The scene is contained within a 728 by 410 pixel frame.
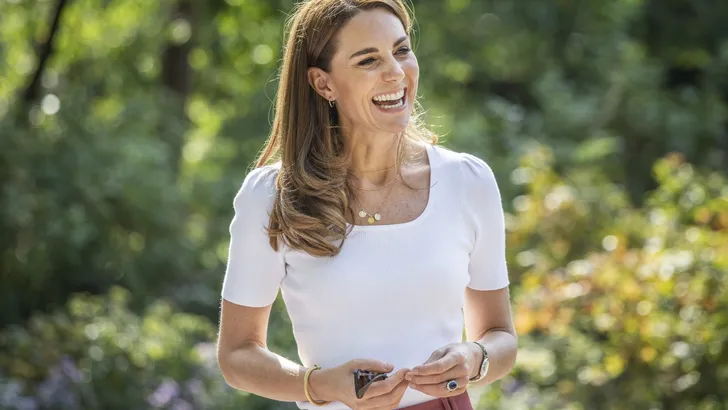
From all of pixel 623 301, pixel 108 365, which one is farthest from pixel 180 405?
pixel 623 301

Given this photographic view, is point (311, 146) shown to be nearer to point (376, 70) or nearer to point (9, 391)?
point (376, 70)

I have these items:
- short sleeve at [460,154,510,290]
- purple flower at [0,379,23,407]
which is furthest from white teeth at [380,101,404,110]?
purple flower at [0,379,23,407]

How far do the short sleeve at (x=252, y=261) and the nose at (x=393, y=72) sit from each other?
0.37m

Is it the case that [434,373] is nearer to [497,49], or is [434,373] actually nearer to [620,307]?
[620,307]

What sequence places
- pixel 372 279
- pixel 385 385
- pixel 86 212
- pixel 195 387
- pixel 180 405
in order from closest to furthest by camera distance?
pixel 385 385 → pixel 372 279 → pixel 180 405 → pixel 195 387 → pixel 86 212

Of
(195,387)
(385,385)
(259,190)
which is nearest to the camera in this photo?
(385,385)

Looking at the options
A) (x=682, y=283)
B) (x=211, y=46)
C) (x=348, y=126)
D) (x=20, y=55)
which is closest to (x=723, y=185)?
(x=682, y=283)

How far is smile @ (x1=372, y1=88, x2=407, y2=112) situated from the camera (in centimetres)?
226

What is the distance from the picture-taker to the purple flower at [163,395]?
4836mm

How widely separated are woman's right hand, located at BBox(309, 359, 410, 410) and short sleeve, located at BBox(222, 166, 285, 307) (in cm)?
25

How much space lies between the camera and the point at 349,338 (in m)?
2.20

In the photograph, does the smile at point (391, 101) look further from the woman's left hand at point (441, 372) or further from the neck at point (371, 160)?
the woman's left hand at point (441, 372)

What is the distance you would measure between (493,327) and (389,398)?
433 millimetres

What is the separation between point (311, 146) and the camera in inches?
92.6
